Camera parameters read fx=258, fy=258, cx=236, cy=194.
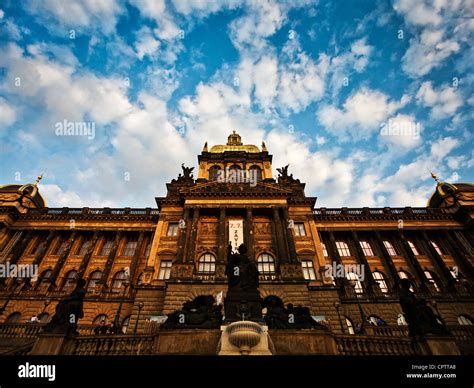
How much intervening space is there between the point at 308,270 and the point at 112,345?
733 inches

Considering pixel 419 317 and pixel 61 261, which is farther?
pixel 61 261

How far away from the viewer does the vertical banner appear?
951 inches

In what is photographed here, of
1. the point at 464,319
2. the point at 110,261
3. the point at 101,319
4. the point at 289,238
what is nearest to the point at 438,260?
the point at 464,319

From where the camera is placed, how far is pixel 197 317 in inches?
339

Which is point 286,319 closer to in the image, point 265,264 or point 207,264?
point 265,264

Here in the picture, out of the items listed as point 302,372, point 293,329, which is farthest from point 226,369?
point 293,329

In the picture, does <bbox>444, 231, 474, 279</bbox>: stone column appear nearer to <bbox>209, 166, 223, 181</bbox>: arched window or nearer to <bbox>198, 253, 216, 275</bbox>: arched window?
<bbox>198, 253, 216, 275</bbox>: arched window

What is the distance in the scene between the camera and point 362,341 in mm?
9258

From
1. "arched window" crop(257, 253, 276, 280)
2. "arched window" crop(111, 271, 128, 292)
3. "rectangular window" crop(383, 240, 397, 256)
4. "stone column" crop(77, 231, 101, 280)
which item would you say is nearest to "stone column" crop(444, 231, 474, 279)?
"rectangular window" crop(383, 240, 397, 256)

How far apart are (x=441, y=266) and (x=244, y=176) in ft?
78.1

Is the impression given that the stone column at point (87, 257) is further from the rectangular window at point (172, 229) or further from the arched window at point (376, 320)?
the arched window at point (376, 320)

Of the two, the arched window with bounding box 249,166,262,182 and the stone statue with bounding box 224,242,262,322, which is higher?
the arched window with bounding box 249,166,262,182

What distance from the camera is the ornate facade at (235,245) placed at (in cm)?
2130

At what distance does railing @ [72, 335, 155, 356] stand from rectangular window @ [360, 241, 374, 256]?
2624 cm
